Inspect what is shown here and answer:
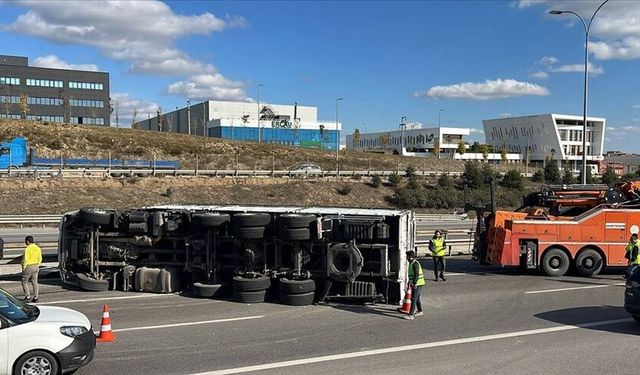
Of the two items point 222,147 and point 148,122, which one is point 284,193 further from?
point 148,122

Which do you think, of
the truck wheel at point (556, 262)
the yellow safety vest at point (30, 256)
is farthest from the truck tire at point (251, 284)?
the truck wheel at point (556, 262)

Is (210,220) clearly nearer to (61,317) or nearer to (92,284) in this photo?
(92,284)

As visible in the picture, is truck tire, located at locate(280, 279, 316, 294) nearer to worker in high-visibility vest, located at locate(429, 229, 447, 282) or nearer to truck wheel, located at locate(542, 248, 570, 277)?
worker in high-visibility vest, located at locate(429, 229, 447, 282)

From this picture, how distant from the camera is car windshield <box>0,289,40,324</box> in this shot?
23.3ft

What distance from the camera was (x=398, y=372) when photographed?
7.74m

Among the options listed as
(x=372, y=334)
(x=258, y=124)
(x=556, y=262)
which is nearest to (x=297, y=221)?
(x=372, y=334)

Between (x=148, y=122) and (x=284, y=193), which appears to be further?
(x=148, y=122)

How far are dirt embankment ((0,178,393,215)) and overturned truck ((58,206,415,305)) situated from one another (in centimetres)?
1734

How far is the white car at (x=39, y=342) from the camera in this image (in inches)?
269

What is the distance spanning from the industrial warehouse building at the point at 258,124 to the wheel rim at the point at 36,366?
120676 millimetres

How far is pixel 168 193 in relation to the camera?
45.1m

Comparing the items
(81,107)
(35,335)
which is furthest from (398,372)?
(81,107)

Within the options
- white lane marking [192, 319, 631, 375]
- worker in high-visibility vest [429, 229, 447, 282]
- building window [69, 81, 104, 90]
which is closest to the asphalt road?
white lane marking [192, 319, 631, 375]

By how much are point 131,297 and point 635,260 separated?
12.3 meters
